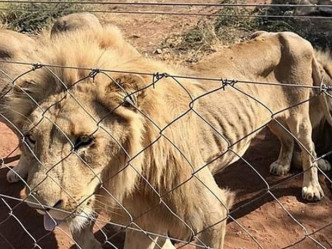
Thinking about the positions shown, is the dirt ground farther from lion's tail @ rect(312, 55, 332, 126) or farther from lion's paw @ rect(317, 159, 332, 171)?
lion's tail @ rect(312, 55, 332, 126)

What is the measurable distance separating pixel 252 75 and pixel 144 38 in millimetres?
3657

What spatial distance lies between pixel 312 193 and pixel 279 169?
390 millimetres

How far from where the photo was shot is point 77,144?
92.7 inches

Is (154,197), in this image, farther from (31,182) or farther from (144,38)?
(144,38)

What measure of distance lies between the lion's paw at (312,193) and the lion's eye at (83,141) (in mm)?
2346

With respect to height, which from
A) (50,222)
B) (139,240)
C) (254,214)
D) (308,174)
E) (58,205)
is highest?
(58,205)

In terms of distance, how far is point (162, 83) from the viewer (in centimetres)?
260

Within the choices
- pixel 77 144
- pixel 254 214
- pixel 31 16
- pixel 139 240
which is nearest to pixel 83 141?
pixel 77 144

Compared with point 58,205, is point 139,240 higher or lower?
lower

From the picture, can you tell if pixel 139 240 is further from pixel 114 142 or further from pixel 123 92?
pixel 123 92

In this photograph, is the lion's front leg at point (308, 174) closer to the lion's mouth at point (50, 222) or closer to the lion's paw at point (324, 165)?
the lion's paw at point (324, 165)

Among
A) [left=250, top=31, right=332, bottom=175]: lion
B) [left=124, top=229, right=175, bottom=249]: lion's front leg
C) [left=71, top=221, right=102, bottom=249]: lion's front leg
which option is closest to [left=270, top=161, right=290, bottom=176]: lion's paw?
[left=250, top=31, right=332, bottom=175]: lion

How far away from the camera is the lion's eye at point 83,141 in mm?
2344

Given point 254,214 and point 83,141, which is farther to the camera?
point 254,214
